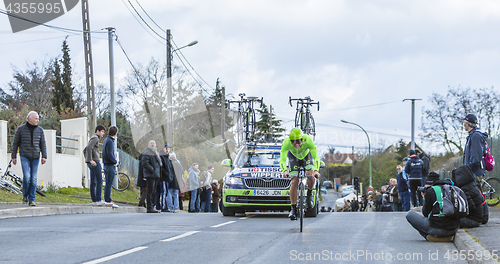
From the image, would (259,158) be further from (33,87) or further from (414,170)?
(33,87)

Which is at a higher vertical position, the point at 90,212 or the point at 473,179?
the point at 473,179

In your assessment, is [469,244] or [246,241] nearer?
[469,244]

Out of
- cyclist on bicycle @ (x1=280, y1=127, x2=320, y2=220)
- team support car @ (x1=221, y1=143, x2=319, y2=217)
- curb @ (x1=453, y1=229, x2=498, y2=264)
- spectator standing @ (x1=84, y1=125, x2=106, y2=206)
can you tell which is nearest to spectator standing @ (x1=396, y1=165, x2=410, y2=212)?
team support car @ (x1=221, y1=143, x2=319, y2=217)

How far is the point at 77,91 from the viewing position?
52531mm

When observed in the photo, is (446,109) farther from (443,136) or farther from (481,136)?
(481,136)

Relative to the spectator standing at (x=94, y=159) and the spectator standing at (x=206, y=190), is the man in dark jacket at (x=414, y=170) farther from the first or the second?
the spectator standing at (x=94, y=159)

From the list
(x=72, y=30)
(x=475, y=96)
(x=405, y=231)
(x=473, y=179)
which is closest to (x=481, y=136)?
(x=473, y=179)

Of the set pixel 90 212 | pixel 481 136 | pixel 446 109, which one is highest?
pixel 446 109

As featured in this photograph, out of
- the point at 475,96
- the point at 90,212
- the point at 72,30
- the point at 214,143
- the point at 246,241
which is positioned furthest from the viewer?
the point at 214,143

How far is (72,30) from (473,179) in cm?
2012

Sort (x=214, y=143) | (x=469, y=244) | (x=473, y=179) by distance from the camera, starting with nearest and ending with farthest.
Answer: (x=469, y=244)
(x=473, y=179)
(x=214, y=143)

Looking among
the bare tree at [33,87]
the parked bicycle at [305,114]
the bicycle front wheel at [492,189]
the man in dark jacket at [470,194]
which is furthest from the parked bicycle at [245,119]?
the bare tree at [33,87]

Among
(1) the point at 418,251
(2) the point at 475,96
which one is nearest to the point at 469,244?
(1) the point at 418,251

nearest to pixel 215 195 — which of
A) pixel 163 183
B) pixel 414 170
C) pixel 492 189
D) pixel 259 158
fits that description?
pixel 163 183
